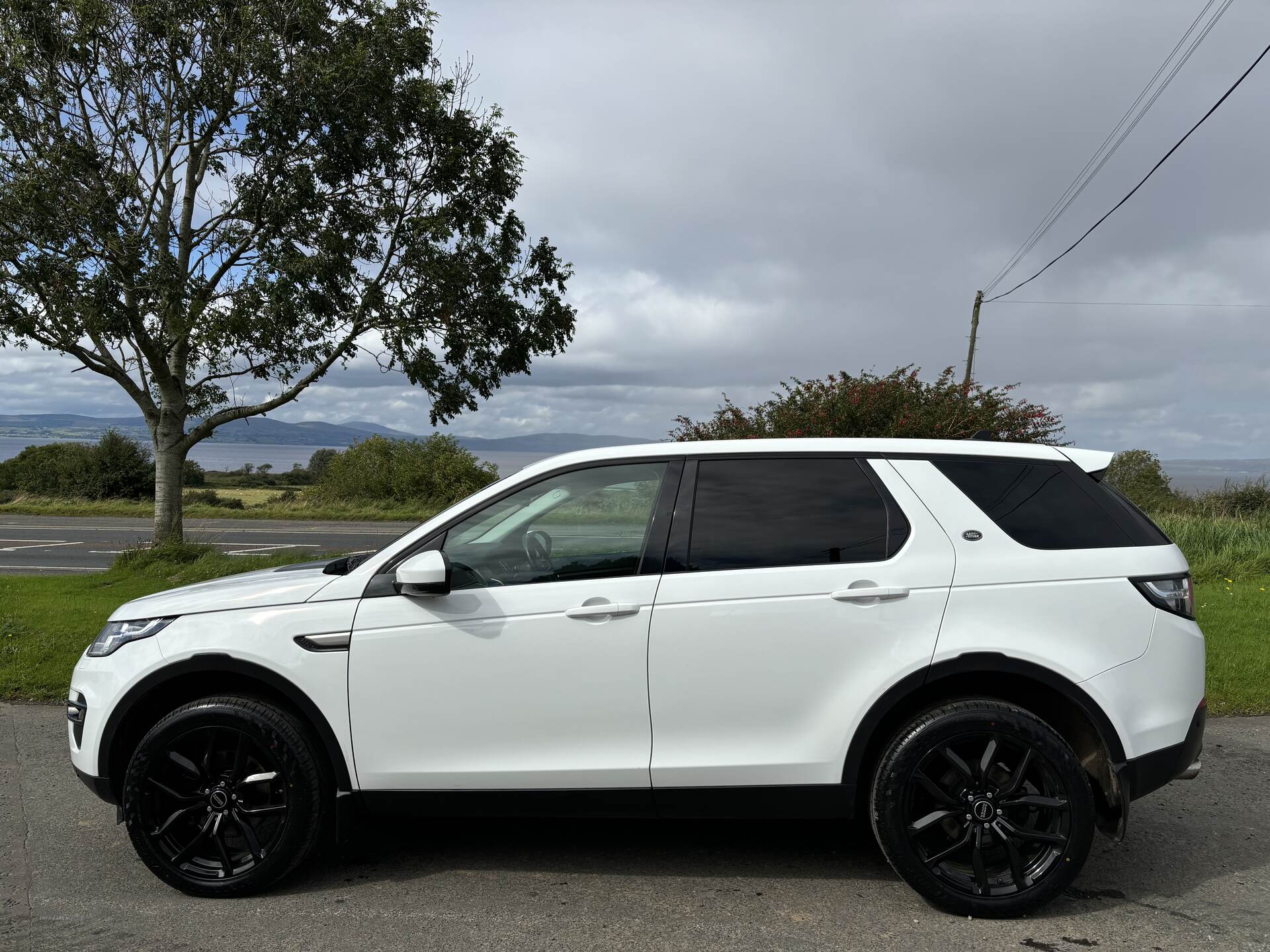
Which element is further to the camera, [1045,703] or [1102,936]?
[1045,703]

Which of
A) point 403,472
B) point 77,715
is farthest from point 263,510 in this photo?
point 77,715

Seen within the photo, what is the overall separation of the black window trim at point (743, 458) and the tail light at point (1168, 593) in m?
0.87

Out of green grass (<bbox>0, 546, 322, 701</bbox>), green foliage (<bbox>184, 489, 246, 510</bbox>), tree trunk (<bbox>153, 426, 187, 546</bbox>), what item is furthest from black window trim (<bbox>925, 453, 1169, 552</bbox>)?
green foliage (<bbox>184, 489, 246, 510</bbox>)

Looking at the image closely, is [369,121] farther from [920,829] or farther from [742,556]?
[920,829]

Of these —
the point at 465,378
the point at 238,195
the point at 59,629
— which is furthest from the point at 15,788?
the point at 238,195

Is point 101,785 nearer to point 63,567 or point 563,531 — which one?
point 563,531

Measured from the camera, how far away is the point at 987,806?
3283mm

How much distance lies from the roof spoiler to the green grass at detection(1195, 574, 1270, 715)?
3.49 meters

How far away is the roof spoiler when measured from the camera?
361cm

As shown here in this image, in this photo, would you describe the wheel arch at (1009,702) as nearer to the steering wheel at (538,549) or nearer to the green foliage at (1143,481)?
the steering wheel at (538,549)

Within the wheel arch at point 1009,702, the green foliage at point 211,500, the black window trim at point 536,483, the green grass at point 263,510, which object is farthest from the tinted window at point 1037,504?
the green foliage at point 211,500

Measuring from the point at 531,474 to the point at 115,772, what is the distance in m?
2.04

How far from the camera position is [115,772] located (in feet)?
11.8

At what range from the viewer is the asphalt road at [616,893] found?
3131 mm
